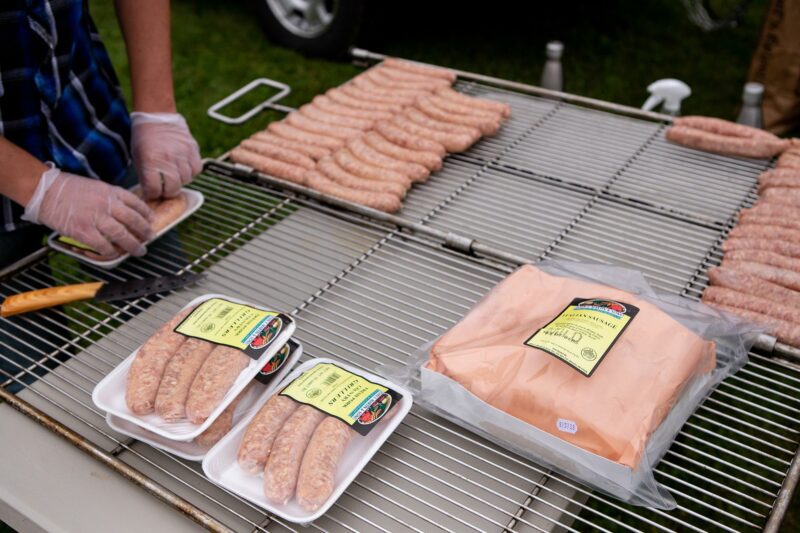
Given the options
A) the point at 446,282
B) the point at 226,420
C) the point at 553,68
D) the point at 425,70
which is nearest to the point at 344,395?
the point at 226,420

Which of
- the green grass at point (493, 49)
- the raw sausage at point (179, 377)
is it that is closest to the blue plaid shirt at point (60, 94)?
the raw sausage at point (179, 377)

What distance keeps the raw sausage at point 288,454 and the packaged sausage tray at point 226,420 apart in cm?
17

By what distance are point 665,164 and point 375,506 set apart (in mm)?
1922

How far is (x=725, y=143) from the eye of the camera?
2809 millimetres

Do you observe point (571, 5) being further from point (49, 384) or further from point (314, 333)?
point (49, 384)

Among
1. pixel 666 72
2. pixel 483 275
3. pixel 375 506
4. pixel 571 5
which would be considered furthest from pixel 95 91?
pixel 571 5

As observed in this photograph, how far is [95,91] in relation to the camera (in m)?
2.46

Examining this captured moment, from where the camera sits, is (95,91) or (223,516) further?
(95,91)

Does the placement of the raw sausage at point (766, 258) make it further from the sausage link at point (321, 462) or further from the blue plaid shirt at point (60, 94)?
the blue plaid shirt at point (60, 94)

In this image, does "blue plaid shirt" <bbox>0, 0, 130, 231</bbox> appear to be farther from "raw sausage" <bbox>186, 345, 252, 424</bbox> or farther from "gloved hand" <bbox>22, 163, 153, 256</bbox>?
"raw sausage" <bbox>186, 345, 252, 424</bbox>

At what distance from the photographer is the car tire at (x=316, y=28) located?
560 cm

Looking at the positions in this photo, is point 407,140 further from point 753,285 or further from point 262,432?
point 262,432

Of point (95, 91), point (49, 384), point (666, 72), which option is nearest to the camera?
point (49, 384)

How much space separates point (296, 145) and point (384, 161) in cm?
39
